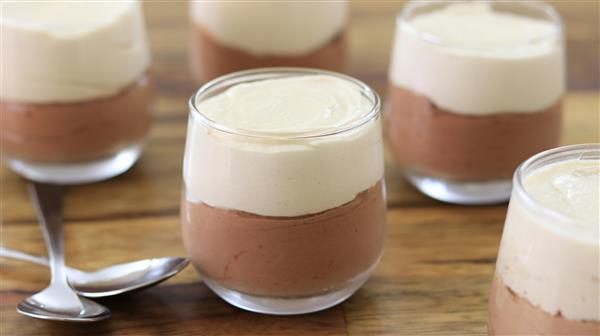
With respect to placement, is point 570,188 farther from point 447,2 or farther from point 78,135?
point 78,135

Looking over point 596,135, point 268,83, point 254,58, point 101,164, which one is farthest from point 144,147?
point 596,135

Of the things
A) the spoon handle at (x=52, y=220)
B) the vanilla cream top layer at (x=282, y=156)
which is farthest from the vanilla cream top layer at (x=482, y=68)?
the spoon handle at (x=52, y=220)

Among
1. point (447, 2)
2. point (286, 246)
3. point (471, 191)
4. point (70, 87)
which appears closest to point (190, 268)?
point (286, 246)

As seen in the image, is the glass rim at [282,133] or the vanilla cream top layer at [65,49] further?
the vanilla cream top layer at [65,49]

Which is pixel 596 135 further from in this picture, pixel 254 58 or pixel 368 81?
pixel 254 58

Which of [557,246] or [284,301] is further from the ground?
[557,246]

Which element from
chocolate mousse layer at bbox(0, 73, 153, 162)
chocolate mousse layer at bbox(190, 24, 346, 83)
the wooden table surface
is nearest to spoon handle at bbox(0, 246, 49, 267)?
the wooden table surface

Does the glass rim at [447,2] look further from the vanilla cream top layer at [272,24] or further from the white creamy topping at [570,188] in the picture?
the white creamy topping at [570,188]
